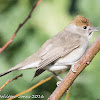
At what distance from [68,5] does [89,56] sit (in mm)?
1317

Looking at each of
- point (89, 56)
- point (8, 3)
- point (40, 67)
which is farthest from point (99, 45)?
point (8, 3)

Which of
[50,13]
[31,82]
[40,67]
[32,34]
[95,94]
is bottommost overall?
[95,94]

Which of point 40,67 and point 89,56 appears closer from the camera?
point 89,56

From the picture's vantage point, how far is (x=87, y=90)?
2689mm

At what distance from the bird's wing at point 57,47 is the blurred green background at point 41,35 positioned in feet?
0.60

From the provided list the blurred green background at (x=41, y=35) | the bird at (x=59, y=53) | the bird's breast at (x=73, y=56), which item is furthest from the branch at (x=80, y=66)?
the blurred green background at (x=41, y=35)

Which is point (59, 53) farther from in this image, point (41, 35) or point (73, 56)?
point (41, 35)

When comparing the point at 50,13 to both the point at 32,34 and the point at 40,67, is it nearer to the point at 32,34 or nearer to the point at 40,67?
the point at 32,34

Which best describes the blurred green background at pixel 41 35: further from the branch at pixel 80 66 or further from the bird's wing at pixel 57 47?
the branch at pixel 80 66

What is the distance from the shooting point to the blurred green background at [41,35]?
2.67m

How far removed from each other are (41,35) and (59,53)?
0.35 meters

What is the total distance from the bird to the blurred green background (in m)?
0.18

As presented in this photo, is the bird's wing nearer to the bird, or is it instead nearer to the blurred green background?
the bird

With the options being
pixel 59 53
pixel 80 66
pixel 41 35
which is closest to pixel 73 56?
pixel 59 53
